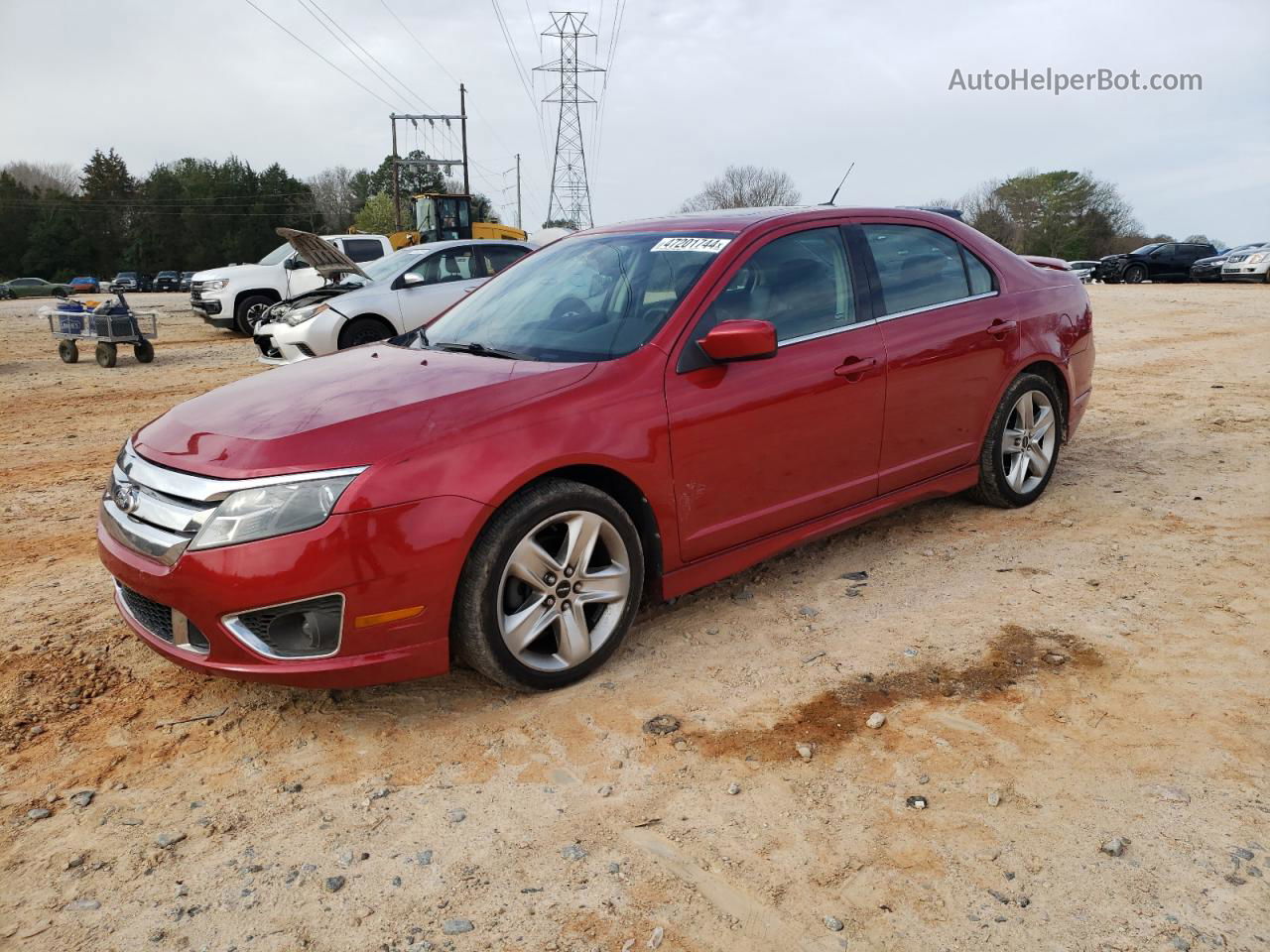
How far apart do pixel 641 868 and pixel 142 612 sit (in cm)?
190

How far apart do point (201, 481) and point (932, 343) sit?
314cm

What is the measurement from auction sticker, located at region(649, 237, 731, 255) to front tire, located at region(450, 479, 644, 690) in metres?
1.21

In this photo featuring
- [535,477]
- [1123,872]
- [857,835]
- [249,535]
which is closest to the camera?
[1123,872]

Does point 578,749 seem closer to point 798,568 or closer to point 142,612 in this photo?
point 142,612

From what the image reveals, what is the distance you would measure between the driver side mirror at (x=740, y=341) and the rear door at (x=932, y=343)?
94 cm

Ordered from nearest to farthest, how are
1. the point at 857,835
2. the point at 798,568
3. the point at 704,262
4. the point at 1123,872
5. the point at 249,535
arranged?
the point at 1123,872, the point at 857,835, the point at 249,535, the point at 704,262, the point at 798,568

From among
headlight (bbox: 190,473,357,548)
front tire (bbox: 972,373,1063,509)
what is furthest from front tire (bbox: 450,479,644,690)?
front tire (bbox: 972,373,1063,509)

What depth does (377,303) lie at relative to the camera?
34.1 feet

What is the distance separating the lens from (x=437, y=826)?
2.52 m

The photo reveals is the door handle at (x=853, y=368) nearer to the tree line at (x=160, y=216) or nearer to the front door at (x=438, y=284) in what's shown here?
the front door at (x=438, y=284)

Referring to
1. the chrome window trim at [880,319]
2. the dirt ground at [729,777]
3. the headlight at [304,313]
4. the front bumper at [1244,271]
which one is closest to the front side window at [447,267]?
the headlight at [304,313]

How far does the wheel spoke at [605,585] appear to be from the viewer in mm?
3217

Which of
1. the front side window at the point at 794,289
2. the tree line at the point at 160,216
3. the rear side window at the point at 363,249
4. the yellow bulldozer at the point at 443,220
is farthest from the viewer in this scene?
the tree line at the point at 160,216

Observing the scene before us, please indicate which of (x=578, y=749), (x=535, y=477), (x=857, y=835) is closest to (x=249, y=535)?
(x=535, y=477)
